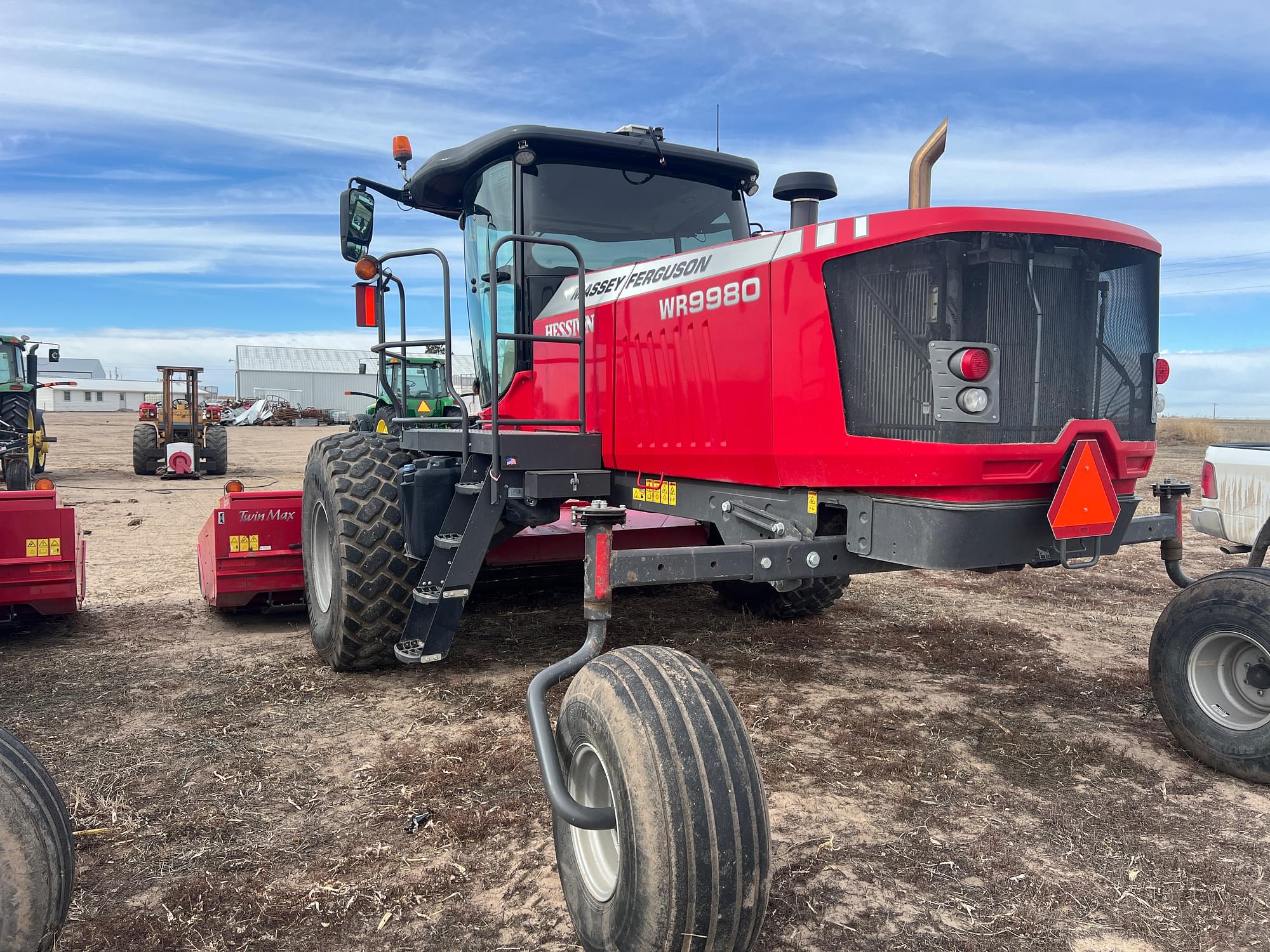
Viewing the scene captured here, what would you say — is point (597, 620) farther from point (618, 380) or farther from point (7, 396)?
point (7, 396)

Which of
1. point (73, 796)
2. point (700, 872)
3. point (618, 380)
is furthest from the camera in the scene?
point (618, 380)

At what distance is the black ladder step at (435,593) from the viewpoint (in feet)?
14.5

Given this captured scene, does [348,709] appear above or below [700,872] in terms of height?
below

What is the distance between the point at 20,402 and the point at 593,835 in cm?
1656

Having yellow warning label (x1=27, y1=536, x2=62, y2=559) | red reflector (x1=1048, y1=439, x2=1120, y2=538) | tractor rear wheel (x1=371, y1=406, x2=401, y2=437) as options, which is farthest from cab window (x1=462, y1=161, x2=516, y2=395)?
tractor rear wheel (x1=371, y1=406, x2=401, y2=437)

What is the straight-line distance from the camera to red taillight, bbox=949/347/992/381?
2.74 m

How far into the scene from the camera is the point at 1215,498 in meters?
6.33

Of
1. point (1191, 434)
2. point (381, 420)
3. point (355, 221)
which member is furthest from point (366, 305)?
point (1191, 434)

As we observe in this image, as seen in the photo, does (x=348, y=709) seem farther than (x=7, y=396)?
No

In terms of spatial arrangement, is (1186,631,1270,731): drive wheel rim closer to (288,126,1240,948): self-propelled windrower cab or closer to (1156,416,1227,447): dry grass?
(288,126,1240,948): self-propelled windrower cab

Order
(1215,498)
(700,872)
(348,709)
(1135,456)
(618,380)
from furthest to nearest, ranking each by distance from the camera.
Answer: (1215,498), (348,709), (618,380), (1135,456), (700,872)

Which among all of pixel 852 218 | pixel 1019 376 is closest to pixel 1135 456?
pixel 1019 376

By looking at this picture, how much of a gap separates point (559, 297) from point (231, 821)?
107 inches

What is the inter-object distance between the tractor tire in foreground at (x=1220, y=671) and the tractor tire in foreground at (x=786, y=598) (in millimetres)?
2302
